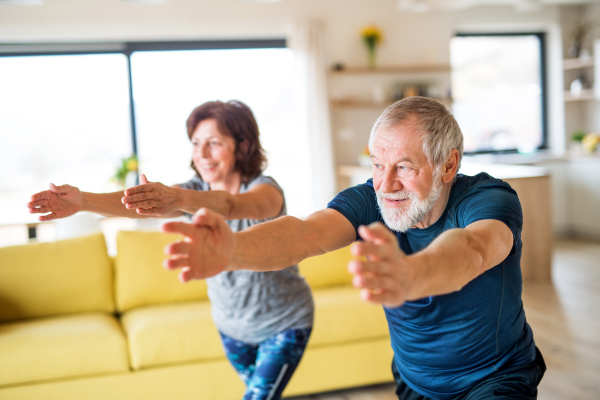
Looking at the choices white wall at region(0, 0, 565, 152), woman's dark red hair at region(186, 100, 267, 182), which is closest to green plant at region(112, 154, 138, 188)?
white wall at region(0, 0, 565, 152)

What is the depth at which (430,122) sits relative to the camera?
124 centimetres

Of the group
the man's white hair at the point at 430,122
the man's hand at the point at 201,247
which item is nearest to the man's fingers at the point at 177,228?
the man's hand at the point at 201,247

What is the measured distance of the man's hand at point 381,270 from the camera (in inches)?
31.1

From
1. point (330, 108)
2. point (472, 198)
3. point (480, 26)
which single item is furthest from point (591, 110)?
point (472, 198)

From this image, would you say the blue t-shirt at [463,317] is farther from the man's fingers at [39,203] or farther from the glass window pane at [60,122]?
the glass window pane at [60,122]

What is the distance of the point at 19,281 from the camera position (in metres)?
2.90

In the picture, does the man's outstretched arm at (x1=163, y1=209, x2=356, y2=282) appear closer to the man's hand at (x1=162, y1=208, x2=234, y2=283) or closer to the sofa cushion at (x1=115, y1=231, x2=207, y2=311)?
the man's hand at (x1=162, y1=208, x2=234, y2=283)

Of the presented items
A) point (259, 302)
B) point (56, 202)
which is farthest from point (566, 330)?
point (56, 202)

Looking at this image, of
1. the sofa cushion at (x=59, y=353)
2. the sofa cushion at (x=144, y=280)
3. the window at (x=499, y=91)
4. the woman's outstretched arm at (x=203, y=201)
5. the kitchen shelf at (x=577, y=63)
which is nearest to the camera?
the woman's outstretched arm at (x=203, y=201)

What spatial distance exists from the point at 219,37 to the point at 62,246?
361 cm

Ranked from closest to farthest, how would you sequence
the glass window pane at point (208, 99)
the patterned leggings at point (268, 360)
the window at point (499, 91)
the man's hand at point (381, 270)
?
the man's hand at point (381, 270)
the patterned leggings at point (268, 360)
the glass window pane at point (208, 99)
the window at point (499, 91)

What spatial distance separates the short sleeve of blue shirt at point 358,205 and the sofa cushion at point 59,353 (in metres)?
1.68

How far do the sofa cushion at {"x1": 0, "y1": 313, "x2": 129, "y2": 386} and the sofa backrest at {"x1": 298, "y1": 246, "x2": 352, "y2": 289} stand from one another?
1.06 meters

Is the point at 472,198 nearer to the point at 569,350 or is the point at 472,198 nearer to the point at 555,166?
the point at 569,350
